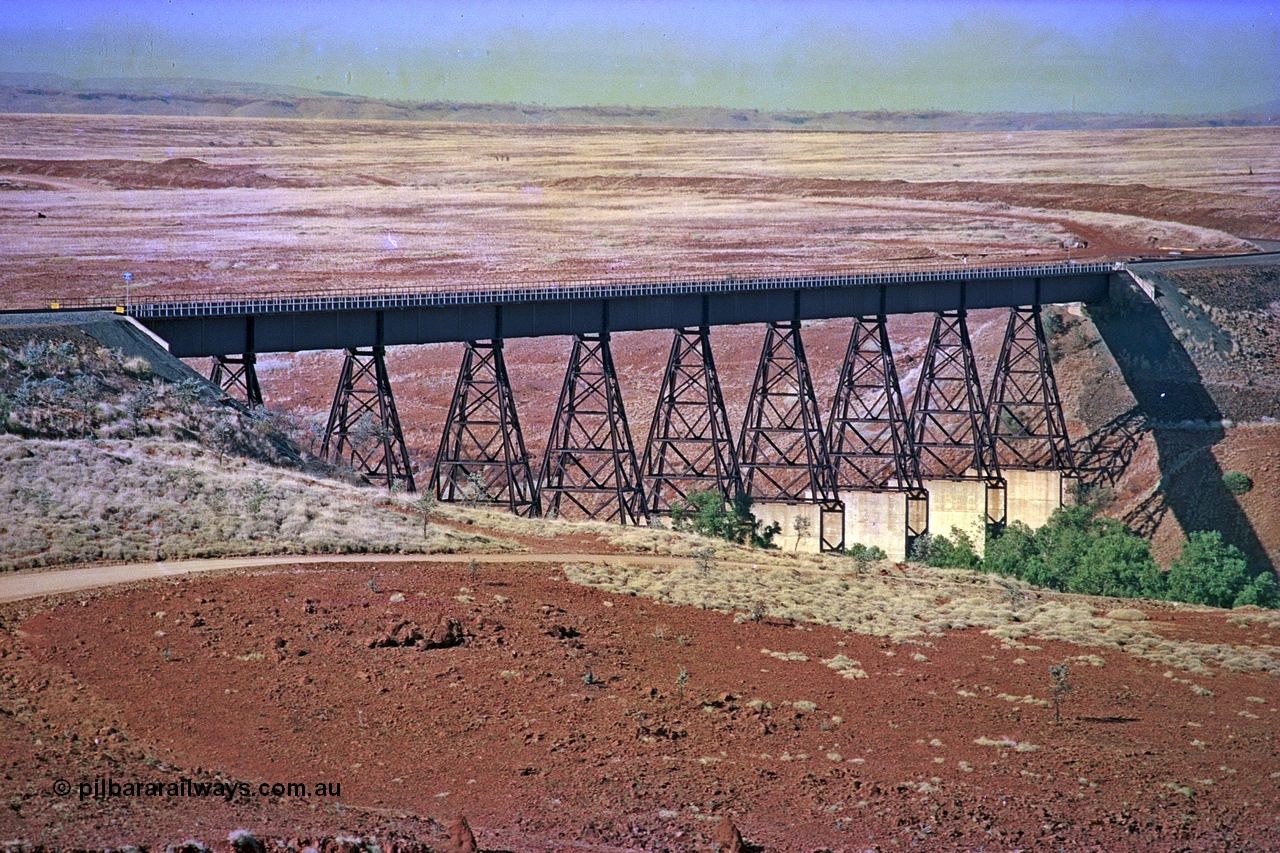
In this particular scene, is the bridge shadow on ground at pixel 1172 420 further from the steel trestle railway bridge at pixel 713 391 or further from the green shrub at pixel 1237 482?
the steel trestle railway bridge at pixel 713 391

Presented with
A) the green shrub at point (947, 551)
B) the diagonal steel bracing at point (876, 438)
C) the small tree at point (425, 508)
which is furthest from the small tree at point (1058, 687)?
the diagonal steel bracing at point (876, 438)

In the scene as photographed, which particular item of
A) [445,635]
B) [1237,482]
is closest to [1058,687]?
[445,635]

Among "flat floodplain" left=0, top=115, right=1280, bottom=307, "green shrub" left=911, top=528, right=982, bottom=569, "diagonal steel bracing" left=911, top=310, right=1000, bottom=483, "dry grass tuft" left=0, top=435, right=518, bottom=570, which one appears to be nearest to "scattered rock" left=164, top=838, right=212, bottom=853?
"dry grass tuft" left=0, top=435, right=518, bottom=570

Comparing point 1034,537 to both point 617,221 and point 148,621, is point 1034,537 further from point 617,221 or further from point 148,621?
point 617,221

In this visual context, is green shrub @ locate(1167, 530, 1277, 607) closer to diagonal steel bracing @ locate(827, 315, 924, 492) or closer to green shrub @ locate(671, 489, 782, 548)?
diagonal steel bracing @ locate(827, 315, 924, 492)

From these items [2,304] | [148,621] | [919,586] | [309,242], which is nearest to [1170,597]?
[919,586]
